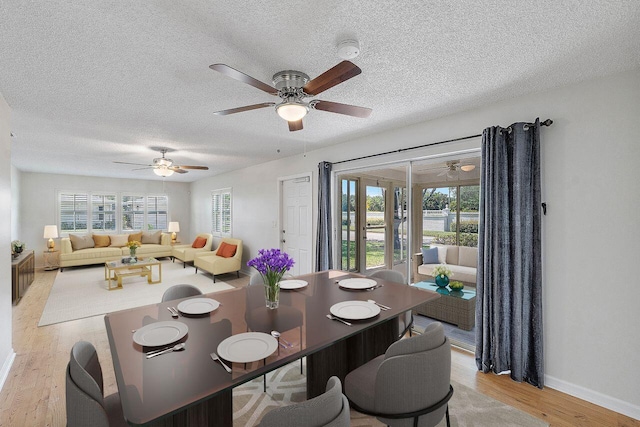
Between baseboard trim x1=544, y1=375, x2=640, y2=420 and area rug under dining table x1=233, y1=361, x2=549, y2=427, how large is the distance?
54 cm

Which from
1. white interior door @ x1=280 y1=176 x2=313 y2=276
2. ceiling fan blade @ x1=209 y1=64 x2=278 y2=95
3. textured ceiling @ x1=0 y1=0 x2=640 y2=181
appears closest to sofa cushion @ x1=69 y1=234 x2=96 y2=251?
textured ceiling @ x1=0 y1=0 x2=640 y2=181

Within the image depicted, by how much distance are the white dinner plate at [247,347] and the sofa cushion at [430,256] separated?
104 inches

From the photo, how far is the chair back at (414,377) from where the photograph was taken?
4.31ft

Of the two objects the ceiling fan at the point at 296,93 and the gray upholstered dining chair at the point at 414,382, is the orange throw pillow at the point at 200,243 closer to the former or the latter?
the ceiling fan at the point at 296,93

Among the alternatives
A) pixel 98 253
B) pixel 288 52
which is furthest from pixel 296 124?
pixel 98 253

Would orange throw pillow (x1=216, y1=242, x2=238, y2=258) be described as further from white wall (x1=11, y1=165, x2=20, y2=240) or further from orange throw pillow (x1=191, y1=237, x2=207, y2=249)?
white wall (x1=11, y1=165, x2=20, y2=240)

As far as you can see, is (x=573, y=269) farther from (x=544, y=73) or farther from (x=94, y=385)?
(x=94, y=385)

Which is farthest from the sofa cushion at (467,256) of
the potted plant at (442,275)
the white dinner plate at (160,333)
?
the white dinner plate at (160,333)

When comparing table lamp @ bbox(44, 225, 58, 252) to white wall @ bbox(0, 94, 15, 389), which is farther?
table lamp @ bbox(44, 225, 58, 252)

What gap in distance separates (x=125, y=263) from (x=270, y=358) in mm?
5918

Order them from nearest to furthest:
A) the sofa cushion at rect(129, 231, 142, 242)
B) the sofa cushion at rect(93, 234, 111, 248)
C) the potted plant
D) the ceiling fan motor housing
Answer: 1. the ceiling fan motor housing
2. the potted plant
3. the sofa cushion at rect(93, 234, 111, 248)
4. the sofa cushion at rect(129, 231, 142, 242)

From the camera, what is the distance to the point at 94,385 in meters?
1.12

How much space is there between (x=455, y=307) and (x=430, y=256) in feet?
2.06

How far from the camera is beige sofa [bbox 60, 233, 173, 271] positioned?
6766 millimetres
